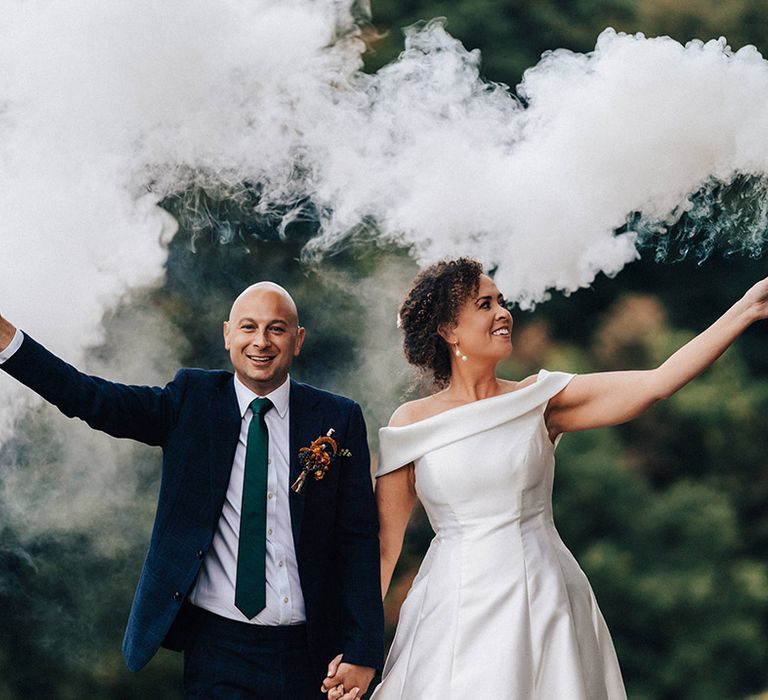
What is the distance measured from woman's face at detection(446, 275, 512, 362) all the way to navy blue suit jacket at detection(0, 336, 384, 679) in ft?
1.08

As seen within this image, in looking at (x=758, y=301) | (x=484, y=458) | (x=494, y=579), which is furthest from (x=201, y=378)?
(x=758, y=301)

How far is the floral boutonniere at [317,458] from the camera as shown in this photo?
9.34ft

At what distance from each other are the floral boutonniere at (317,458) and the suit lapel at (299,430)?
11 millimetres

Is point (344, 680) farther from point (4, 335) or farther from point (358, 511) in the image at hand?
point (4, 335)

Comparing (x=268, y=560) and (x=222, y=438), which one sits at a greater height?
(x=222, y=438)

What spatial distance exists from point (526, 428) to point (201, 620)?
85cm

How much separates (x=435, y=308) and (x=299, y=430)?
51cm

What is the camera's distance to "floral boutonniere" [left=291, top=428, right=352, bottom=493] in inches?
112

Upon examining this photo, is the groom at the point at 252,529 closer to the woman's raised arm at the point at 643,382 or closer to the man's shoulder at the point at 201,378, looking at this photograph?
the man's shoulder at the point at 201,378

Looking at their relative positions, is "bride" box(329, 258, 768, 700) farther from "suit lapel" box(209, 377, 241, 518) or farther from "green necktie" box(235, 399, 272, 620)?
"suit lapel" box(209, 377, 241, 518)

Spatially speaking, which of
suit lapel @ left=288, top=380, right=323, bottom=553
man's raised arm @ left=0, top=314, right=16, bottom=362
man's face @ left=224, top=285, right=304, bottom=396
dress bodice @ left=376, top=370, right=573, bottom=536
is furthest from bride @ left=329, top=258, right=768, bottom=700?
man's raised arm @ left=0, top=314, right=16, bottom=362

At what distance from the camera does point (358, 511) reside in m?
2.95

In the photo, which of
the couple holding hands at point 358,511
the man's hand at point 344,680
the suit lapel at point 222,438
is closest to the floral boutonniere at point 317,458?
the couple holding hands at point 358,511

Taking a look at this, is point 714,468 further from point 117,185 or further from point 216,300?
point 117,185
